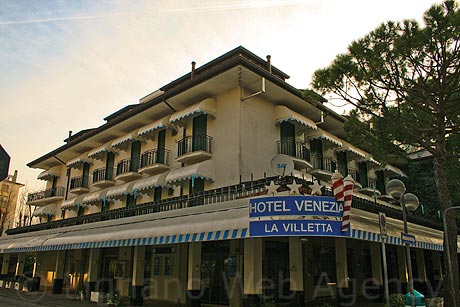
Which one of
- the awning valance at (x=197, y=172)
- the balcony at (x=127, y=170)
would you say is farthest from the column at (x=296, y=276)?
the balcony at (x=127, y=170)

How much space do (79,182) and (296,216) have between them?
21.7 meters

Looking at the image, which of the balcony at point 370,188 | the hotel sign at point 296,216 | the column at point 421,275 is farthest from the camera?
the balcony at point 370,188


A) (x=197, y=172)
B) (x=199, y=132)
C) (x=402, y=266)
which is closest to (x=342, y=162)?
(x=402, y=266)

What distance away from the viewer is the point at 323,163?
22797 millimetres

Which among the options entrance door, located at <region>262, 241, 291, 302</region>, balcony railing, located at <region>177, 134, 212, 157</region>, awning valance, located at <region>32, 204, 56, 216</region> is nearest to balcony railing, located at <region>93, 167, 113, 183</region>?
awning valance, located at <region>32, 204, 56, 216</region>

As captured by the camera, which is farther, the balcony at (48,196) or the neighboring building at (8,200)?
the neighboring building at (8,200)

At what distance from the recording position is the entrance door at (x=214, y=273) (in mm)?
16703

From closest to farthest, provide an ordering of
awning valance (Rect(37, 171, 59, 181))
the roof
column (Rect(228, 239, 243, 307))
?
column (Rect(228, 239, 243, 307)) → the roof → awning valance (Rect(37, 171, 59, 181))

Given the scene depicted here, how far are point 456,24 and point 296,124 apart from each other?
10.1m

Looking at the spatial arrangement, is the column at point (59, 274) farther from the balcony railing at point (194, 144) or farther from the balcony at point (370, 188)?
the balcony at point (370, 188)

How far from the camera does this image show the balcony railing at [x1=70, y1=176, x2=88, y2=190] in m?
28.5

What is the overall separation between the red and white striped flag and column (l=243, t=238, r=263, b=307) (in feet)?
10.9

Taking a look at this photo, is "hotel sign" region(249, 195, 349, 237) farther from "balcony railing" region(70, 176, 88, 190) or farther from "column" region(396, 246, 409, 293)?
"balcony railing" region(70, 176, 88, 190)

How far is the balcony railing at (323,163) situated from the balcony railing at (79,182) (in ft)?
55.6
